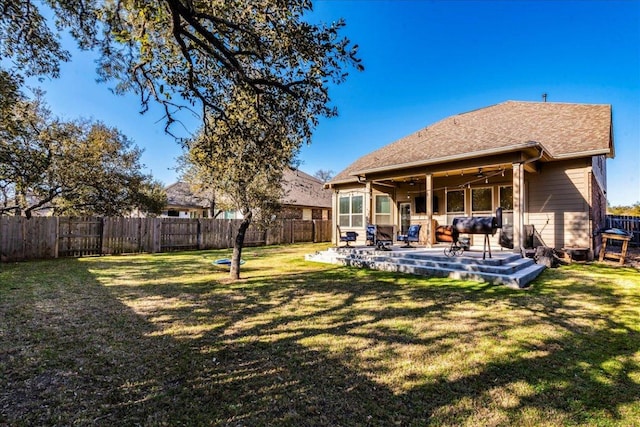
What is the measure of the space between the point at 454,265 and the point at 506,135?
6369 mm

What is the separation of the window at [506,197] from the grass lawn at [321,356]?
17.1 ft

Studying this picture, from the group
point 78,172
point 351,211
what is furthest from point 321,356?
point 78,172

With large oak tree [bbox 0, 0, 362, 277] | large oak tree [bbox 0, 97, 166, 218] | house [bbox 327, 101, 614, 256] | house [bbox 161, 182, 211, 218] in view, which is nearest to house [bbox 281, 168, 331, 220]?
house [bbox 161, 182, 211, 218]

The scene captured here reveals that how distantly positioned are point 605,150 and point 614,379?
8902 mm

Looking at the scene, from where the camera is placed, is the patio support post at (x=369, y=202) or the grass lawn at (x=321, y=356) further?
the patio support post at (x=369, y=202)

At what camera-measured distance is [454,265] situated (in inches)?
310

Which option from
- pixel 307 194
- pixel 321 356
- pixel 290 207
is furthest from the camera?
pixel 307 194

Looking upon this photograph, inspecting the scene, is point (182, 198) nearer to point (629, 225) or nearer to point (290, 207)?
point (290, 207)

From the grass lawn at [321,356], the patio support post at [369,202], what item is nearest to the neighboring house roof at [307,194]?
the patio support post at [369,202]

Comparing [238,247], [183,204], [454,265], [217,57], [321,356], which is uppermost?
[217,57]

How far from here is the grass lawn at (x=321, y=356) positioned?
2.37 metres

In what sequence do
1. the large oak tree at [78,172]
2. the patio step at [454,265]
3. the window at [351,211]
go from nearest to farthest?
the patio step at [454,265], the large oak tree at [78,172], the window at [351,211]

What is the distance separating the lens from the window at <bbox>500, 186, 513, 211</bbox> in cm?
1129

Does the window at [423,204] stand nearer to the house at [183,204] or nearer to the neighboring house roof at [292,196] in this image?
the neighboring house roof at [292,196]
